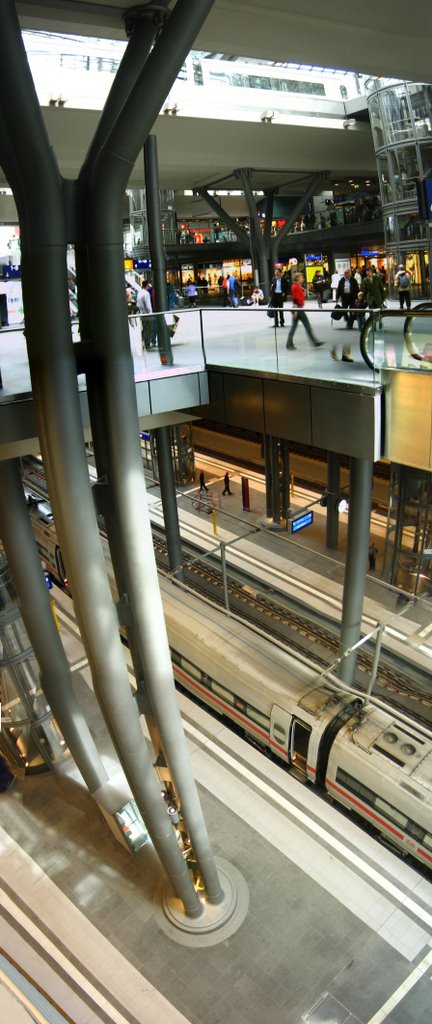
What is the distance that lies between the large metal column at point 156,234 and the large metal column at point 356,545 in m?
3.57

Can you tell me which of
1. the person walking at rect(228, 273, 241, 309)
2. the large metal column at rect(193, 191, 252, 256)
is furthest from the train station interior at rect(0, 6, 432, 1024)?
the large metal column at rect(193, 191, 252, 256)

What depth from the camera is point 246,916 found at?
8.88 m

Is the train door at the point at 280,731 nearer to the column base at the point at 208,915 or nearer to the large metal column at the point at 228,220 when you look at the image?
the column base at the point at 208,915

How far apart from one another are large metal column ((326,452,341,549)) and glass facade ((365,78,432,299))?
16.1 ft

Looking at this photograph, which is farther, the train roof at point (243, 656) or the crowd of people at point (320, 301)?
the train roof at point (243, 656)

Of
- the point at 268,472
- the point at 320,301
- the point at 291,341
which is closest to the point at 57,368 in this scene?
the point at 291,341

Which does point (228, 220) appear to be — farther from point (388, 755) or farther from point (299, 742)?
point (388, 755)

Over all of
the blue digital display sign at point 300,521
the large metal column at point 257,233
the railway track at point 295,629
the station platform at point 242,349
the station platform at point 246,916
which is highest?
the large metal column at point 257,233

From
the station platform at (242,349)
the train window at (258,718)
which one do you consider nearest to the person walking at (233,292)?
the station platform at (242,349)

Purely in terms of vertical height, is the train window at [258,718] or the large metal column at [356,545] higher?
the large metal column at [356,545]

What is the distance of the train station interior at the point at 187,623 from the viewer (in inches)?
234

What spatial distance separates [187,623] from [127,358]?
7.30 metres

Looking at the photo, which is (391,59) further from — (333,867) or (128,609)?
(333,867)

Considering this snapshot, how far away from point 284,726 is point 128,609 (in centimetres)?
483
